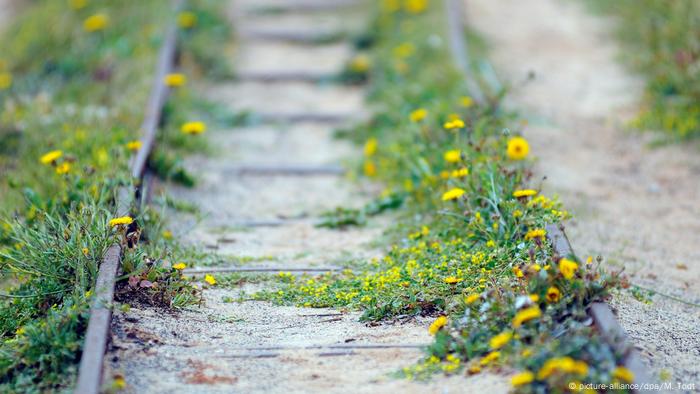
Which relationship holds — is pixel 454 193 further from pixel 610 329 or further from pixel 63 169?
pixel 63 169

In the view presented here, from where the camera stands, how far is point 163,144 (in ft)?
18.9

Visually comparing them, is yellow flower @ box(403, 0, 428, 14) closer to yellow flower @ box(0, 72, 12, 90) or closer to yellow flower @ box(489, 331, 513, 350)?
yellow flower @ box(0, 72, 12, 90)

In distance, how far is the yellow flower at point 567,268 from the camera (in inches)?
134

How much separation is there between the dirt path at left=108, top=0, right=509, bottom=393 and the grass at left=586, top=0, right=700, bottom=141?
243 cm

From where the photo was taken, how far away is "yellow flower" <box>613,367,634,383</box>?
9.55ft

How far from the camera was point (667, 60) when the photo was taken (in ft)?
23.2

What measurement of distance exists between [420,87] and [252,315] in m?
3.42

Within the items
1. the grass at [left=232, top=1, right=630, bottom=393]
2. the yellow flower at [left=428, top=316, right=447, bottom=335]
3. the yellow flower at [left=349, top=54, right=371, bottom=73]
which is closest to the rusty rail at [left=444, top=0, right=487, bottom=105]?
the grass at [left=232, top=1, right=630, bottom=393]

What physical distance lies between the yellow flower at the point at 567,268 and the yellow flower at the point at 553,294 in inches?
2.9

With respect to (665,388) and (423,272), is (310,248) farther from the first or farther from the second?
(665,388)

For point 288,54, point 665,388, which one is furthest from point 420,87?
point 665,388

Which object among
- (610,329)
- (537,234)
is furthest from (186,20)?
(610,329)

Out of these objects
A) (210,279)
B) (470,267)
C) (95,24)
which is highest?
(95,24)

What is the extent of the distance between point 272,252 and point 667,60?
415cm
